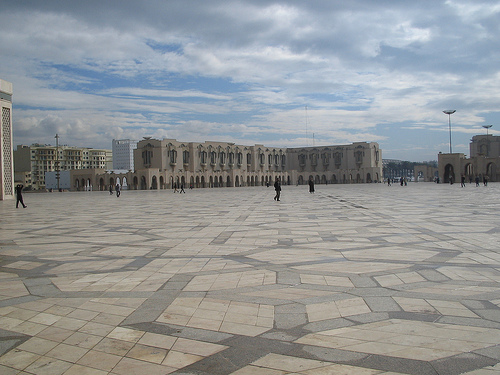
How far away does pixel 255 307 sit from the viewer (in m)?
3.78

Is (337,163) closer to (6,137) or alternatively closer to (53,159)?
(6,137)

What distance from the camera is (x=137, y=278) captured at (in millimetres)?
4973

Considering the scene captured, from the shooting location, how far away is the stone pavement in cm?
273

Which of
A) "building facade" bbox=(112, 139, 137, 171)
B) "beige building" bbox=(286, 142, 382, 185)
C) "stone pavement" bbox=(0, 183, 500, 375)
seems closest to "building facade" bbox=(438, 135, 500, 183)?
"beige building" bbox=(286, 142, 382, 185)

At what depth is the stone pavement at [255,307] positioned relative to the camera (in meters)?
2.73

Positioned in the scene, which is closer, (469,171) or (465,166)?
(465,166)

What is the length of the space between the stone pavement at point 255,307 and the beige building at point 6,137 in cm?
2957

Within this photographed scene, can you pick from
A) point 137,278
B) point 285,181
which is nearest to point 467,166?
point 285,181

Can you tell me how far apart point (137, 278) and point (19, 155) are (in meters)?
65.0

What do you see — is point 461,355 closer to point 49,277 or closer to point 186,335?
point 186,335

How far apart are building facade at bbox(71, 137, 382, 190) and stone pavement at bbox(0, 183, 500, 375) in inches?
2300

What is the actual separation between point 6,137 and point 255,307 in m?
36.0

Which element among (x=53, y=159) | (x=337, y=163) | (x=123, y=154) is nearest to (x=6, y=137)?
(x=337, y=163)

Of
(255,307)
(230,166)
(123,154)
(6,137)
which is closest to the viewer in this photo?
(255,307)
